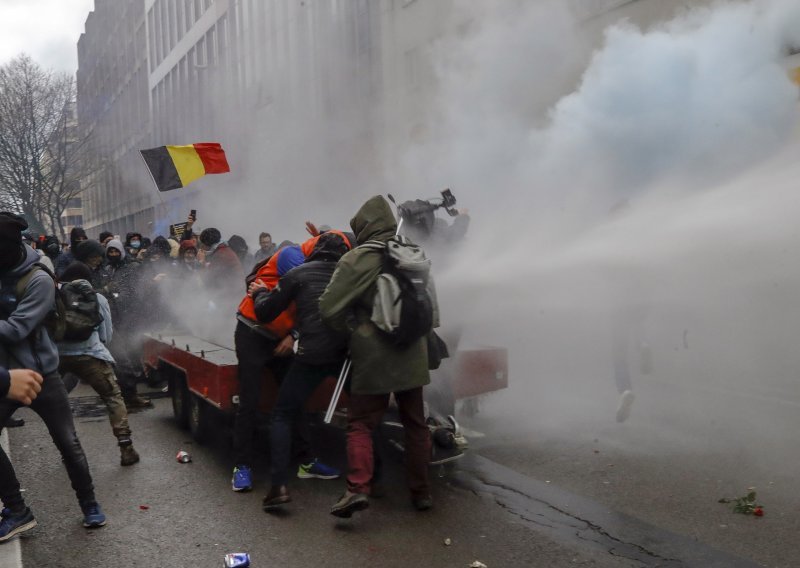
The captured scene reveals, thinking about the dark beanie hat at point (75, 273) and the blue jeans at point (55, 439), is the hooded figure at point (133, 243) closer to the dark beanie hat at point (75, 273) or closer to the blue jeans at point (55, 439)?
the dark beanie hat at point (75, 273)

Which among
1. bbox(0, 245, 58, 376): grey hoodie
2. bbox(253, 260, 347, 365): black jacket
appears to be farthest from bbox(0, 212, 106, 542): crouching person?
bbox(253, 260, 347, 365): black jacket

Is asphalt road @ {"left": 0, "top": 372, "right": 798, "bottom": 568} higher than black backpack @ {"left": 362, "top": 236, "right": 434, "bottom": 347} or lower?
lower

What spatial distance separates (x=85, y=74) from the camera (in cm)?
4934

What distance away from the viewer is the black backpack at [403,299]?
4059mm

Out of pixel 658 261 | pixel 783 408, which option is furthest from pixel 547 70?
pixel 783 408

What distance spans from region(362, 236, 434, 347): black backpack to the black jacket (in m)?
0.39

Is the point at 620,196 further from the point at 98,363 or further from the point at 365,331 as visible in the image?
the point at 98,363

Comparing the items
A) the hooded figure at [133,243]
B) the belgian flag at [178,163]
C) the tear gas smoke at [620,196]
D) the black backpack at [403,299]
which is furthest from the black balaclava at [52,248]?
the black backpack at [403,299]

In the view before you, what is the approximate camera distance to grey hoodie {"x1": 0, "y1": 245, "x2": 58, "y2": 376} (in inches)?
146

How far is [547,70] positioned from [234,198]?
13774 millimetres

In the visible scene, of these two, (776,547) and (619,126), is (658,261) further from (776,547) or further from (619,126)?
(776,547)

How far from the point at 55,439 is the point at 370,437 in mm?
1656

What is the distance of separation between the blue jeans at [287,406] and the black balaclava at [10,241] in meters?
1.55

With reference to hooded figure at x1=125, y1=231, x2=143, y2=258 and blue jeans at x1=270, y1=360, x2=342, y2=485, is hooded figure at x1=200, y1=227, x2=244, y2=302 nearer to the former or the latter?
hooded figure at x1=125, y1=231, x2=143, y2=258
